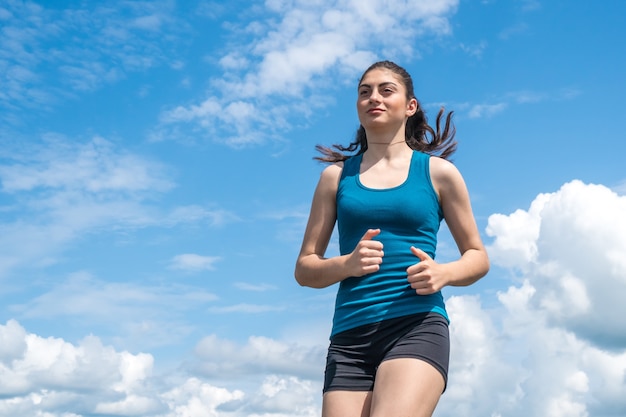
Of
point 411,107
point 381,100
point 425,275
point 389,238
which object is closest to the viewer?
point 425,275

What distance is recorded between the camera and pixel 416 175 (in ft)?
20.1

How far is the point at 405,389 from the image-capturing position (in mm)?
5379

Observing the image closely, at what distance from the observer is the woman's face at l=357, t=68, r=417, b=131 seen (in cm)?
631

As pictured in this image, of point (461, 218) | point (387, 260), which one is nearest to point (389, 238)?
point (387, 260)

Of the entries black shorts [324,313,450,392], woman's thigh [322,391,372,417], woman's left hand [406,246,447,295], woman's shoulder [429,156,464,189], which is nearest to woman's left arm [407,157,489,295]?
woman's shoulder [429,156,464,189]

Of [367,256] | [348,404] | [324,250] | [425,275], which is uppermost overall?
[324,250]

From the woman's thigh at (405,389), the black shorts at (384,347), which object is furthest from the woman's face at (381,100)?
the woman's thigh at (405,389)

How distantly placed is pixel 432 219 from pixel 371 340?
39.9 inches

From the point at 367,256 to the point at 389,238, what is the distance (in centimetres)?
29

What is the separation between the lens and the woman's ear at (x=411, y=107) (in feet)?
21.6

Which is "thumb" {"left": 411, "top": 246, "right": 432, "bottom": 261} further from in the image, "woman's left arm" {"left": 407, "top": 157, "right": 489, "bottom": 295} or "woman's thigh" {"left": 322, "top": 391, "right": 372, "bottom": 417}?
"woman's thigh" {"left": 322, "top": 391, "right": 372, "bottom": 417}

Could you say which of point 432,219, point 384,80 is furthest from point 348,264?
point 384,80

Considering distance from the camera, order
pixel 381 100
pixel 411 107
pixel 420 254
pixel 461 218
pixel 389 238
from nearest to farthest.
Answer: pixel 420 254, pixel 389 238, pixel 461 218, pixel 381 100, pixel 411 107

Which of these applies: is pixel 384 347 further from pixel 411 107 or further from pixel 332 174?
pixel 411 107
